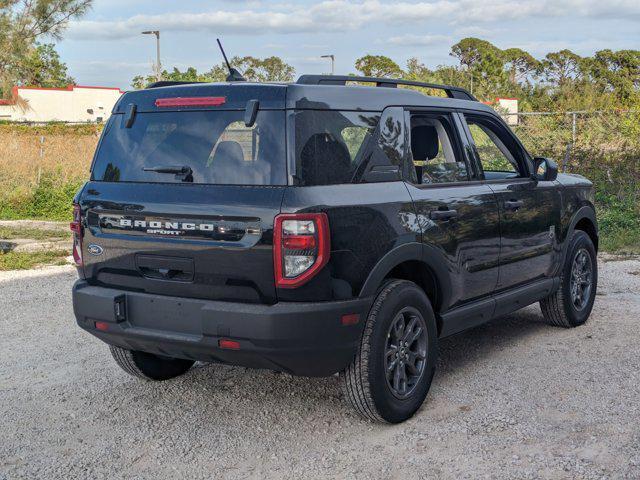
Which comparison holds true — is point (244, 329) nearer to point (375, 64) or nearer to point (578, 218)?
point (578, 218)

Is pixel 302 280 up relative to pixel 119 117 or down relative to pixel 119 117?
down

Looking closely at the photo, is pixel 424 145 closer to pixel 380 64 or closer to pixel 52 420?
pixel 52 420

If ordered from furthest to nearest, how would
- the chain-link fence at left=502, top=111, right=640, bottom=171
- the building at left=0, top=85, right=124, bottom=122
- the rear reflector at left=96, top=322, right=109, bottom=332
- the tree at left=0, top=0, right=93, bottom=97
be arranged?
the building at left=0, top=85, right=124, bottom=122
the tree at left=0, top=0, right=93, bottom=97
the chain-link fence at left=502, top=111, right=640, bottom=171
the rear reflector at left=96, top=322, right=109, bottom=332

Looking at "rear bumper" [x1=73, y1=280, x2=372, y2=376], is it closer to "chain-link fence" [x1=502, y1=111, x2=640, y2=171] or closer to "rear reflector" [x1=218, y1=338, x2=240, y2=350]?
"rear reflector" [x1=218, y1=338, x2=240, y2=350]

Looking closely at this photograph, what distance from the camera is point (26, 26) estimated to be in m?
23.7

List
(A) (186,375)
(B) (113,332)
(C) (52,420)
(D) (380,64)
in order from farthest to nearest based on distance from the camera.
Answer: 1. (D) (380,64)
2. (A) (186,375)
3. (C) (52,420)
4. (B) (113,332)

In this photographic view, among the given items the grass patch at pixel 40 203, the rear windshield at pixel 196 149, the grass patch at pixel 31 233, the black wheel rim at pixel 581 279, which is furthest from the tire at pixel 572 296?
the grass patch at pixel 40 203

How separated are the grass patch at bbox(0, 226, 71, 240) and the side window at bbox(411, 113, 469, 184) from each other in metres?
9.03

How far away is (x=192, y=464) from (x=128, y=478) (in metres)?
0.33

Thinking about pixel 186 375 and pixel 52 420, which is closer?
pixel 52 420

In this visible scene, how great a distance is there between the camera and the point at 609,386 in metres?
5.19

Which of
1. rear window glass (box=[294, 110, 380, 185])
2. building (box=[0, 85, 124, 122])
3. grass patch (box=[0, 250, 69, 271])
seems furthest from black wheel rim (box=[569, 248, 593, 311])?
building (box=[0, 85, 124, 122])

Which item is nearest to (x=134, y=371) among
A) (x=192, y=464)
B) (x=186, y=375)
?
(x=186, y=375)

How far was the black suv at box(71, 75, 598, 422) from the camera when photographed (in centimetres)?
403
